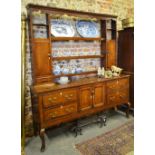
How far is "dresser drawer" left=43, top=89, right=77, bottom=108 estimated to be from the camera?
7.88 feet

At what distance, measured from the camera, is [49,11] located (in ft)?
8.52

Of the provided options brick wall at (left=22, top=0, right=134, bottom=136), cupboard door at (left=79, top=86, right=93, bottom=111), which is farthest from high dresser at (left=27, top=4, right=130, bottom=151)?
brick wall at (left=22, top=0, right=134, bottom=136)

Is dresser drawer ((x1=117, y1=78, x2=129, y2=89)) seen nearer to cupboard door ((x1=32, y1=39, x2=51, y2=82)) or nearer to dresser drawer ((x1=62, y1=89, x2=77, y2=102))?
dresser drawer ((x1=62, y1=89, x2=77, y2=102))

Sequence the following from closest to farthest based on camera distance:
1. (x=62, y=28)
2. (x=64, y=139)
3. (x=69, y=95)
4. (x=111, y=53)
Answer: (x=69, y=95) < (x=64, y=139) < (x=62, y=28) < (x=111, y=53)

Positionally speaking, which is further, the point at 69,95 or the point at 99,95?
the point at 99,95

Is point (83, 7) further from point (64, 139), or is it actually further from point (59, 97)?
point (64, 139)

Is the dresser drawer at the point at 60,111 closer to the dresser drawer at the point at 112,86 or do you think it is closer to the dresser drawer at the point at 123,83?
the dresser drawer at the point at 112,86

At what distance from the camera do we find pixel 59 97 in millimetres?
2502

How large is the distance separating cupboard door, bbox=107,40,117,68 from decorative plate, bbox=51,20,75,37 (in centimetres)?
89

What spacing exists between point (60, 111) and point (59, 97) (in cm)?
22

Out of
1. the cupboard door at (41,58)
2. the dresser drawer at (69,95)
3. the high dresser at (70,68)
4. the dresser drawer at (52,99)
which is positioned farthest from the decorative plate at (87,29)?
the dresser drawer at (52,99)

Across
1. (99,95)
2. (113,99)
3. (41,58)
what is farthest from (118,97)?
(41,58)
